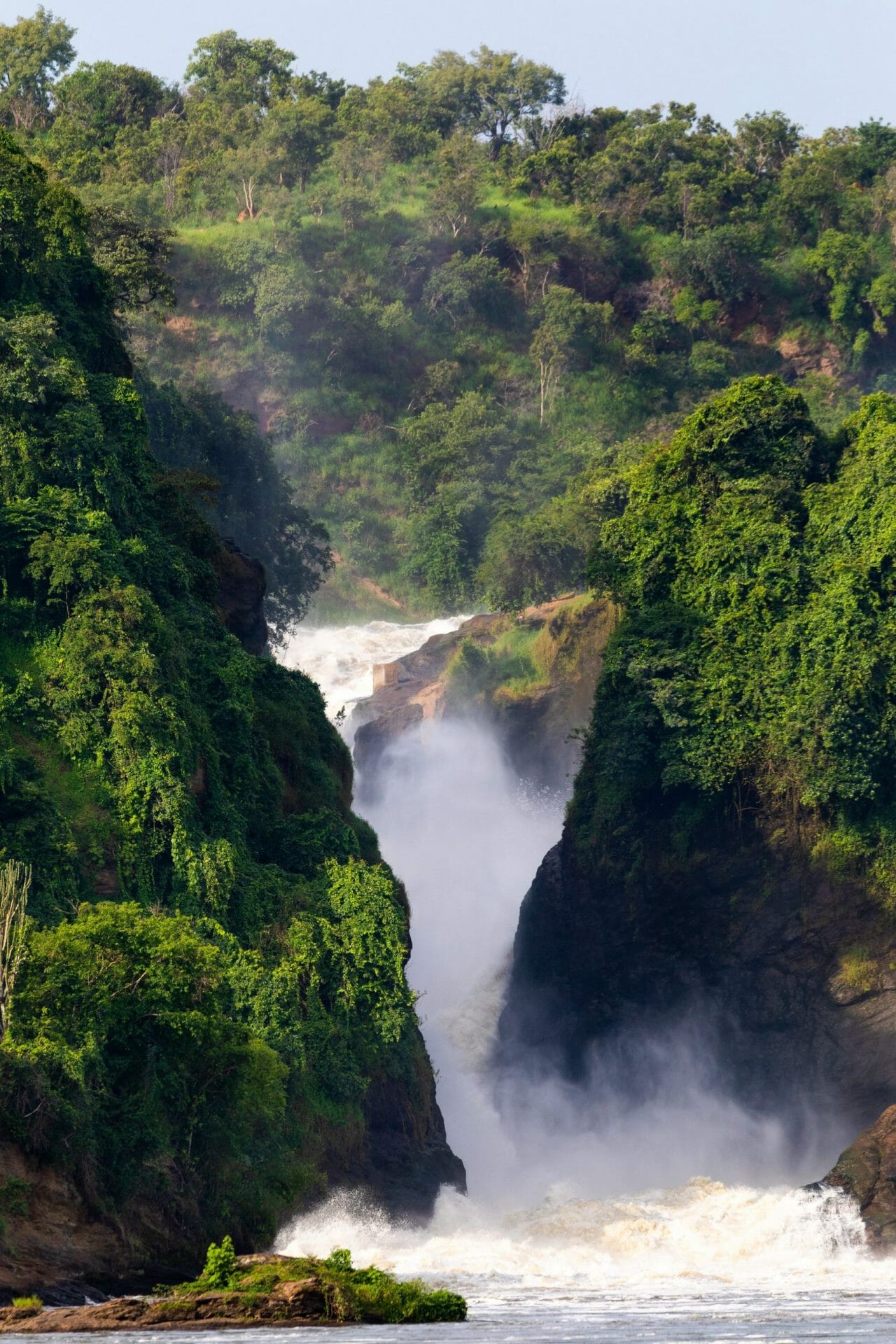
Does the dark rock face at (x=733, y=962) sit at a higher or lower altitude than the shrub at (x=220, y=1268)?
higher

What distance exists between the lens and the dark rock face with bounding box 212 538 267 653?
195 ft

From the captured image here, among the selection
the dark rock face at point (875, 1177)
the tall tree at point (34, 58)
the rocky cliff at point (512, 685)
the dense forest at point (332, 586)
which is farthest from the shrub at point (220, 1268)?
the tall tree at point (34, 58)

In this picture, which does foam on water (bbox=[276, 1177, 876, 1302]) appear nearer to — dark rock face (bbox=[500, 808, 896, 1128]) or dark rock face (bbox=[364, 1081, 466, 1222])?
dark rock face (bbox=[364, 1081, 466, 1222])

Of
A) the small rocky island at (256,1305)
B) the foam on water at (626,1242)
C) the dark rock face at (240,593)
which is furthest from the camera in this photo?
the dark rock face at (240,593)

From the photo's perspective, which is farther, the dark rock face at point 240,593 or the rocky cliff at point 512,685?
the rocky cliff at point 512,685

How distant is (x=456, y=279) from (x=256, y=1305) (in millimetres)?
91845

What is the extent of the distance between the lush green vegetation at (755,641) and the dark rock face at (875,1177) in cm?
895

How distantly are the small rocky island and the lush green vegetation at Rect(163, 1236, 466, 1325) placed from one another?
10mm

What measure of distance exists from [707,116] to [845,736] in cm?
8177

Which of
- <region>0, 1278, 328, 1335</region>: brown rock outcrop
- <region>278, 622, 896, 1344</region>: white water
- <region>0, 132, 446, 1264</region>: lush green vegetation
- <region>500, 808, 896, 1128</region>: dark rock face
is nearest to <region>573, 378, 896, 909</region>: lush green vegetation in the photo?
<region>500, 808, 896, 1128</region>: dark rock face

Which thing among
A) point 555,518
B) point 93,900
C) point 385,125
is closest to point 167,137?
point 385,125

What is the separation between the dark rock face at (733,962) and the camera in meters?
57.5

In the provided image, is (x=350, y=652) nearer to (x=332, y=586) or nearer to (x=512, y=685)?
(x=512, y=685)

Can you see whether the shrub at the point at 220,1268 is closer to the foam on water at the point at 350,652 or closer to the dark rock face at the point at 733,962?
the dark rock face at the point at 733,962
